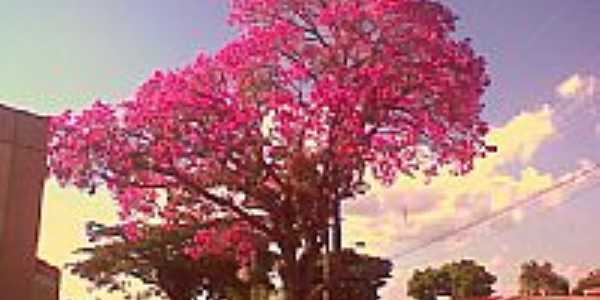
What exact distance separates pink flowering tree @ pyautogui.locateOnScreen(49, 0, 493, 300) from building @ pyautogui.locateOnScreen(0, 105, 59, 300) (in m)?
3.94

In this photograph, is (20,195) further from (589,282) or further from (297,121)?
(589,282)

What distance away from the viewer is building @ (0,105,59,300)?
62.7 feet

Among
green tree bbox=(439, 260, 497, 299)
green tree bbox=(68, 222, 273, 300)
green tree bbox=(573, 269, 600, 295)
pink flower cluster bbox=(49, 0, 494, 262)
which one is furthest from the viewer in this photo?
green tree bbox=(439, 260, 497, 299)

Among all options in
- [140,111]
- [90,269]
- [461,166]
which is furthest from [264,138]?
[90,269]

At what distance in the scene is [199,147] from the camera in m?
15.5

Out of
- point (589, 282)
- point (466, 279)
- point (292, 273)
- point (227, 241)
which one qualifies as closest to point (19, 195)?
point (227, 241)

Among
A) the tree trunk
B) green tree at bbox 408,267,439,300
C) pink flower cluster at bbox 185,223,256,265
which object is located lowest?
green tree at bbox 408,267,439,300

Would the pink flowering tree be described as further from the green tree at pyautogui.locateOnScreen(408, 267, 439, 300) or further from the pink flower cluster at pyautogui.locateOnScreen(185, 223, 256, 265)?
the green tree at pyautogui.locateOnScreen(408, 267, 439, 300)

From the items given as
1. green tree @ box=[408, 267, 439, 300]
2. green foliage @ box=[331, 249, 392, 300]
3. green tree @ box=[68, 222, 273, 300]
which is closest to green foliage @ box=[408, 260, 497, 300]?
green tree @ box=[408, 267, 439, 300]

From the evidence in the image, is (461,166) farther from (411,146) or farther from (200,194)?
(200,194)

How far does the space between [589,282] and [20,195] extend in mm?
69856

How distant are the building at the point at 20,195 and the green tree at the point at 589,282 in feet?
208

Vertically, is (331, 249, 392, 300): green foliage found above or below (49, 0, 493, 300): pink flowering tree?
below

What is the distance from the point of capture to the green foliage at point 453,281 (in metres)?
97.9
